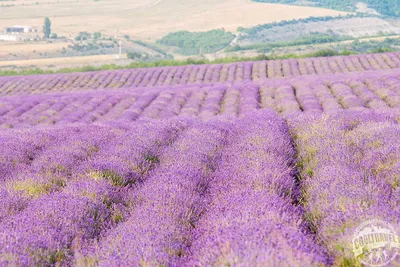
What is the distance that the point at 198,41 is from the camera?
116812 mm

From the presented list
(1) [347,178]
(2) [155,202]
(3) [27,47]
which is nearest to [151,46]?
(3) [27,47]

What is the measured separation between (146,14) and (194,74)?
111m

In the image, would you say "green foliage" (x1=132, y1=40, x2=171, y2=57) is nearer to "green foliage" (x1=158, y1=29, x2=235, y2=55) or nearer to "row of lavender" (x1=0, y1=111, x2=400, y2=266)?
"green foliage" (x1=158, y1=29, x2=235, y2=55)

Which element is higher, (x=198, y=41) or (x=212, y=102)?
(x=212, y=102)

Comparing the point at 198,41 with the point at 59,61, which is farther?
the point at 198,41

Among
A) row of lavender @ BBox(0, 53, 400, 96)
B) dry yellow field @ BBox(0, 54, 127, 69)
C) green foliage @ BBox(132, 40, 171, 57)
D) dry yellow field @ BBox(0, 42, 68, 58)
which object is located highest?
row of lavender @ BBox(0, 53, 400, 96)

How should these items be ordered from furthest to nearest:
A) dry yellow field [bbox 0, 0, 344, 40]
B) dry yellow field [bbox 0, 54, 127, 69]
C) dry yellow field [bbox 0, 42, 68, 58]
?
1. dry yellow field [bbox 0, 0, 344, 40]
2. dry yellow field [bbox 0, 42, 68, 58]
3. dry yellow field [bbox 0, 54, 127, 69]

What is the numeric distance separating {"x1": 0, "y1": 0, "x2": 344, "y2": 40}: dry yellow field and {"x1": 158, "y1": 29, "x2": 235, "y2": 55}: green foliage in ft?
16.5

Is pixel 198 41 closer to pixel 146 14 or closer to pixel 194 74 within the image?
pixel 146 14

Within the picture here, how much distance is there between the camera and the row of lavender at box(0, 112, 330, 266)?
12.5 ft

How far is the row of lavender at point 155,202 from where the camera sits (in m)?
3.81

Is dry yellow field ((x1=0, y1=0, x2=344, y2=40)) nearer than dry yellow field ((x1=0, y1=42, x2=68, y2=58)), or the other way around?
dry yellow field ((x1=0, y1=42, x2=68, y2=58))

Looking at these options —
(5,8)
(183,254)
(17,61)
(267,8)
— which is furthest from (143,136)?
(5,8)

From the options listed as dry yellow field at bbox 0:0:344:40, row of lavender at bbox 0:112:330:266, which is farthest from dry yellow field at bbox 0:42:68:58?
row of lavender at bbox 0:112:330:266
